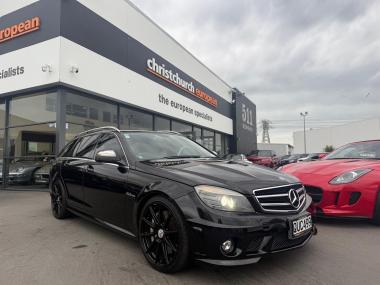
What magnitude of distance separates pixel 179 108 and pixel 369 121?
60.5 meters

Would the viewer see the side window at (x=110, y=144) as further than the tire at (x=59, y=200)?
No

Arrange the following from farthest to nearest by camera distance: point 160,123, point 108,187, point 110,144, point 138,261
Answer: point 160,123, point 110,144, point 108,187, point 138,261

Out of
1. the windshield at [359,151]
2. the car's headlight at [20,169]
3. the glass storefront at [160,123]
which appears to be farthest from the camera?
the glass storefront at [160,123]

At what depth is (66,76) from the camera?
400 inches

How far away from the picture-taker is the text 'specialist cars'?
2908mm

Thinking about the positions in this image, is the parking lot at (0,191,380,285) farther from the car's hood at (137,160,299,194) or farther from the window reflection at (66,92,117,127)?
the window reflection at (66,92,117,127)

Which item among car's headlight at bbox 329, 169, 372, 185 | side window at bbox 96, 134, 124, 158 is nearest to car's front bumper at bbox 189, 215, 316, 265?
side window at bbox 96, 134, 124, 158

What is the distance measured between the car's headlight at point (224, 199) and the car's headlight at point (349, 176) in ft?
8.37

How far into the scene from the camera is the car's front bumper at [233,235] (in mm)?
2875

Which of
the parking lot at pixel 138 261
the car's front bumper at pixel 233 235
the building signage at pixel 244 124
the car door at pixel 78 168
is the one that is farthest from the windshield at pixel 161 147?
the building signage at pixel 244 124

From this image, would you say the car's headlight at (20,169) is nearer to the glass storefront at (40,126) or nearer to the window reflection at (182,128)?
the glass storefront at (40,126)

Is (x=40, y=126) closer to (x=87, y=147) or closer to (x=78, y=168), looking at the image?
(x=87, y=147)

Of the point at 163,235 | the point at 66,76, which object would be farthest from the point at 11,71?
the point at 163,235

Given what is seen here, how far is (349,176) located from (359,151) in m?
1.55
